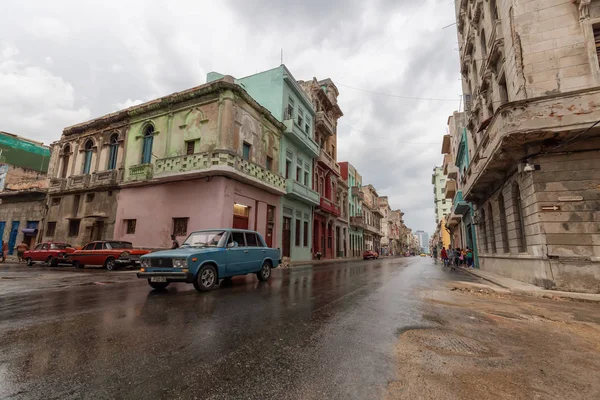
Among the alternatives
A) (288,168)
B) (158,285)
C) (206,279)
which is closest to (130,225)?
(288,168)

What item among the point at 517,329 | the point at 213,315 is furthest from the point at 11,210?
the point at 517,329

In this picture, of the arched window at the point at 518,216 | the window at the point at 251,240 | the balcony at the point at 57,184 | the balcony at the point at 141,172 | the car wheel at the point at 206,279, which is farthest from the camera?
the balcony at the point at 57,184

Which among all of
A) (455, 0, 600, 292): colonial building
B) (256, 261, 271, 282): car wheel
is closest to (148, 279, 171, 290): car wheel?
(256, 261, 271, 282): car wheel

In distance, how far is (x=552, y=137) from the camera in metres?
9.03

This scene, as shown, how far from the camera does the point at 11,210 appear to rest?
26156 mm

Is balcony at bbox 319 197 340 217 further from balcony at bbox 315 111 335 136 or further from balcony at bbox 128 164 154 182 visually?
balcony at bbox 128 164 154 182

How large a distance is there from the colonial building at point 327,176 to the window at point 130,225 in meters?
16.4

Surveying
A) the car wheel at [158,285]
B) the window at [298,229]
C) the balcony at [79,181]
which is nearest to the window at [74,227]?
the balcony at [79,181]

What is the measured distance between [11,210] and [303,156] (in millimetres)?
27745

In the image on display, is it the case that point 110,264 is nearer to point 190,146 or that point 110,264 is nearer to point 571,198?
point 190,146

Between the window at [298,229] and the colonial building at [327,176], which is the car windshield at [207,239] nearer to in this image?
the window at [298,229]

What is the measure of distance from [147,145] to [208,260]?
16.5 meters

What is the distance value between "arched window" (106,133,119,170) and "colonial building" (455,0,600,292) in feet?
79.6

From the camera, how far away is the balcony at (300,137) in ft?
76.8
